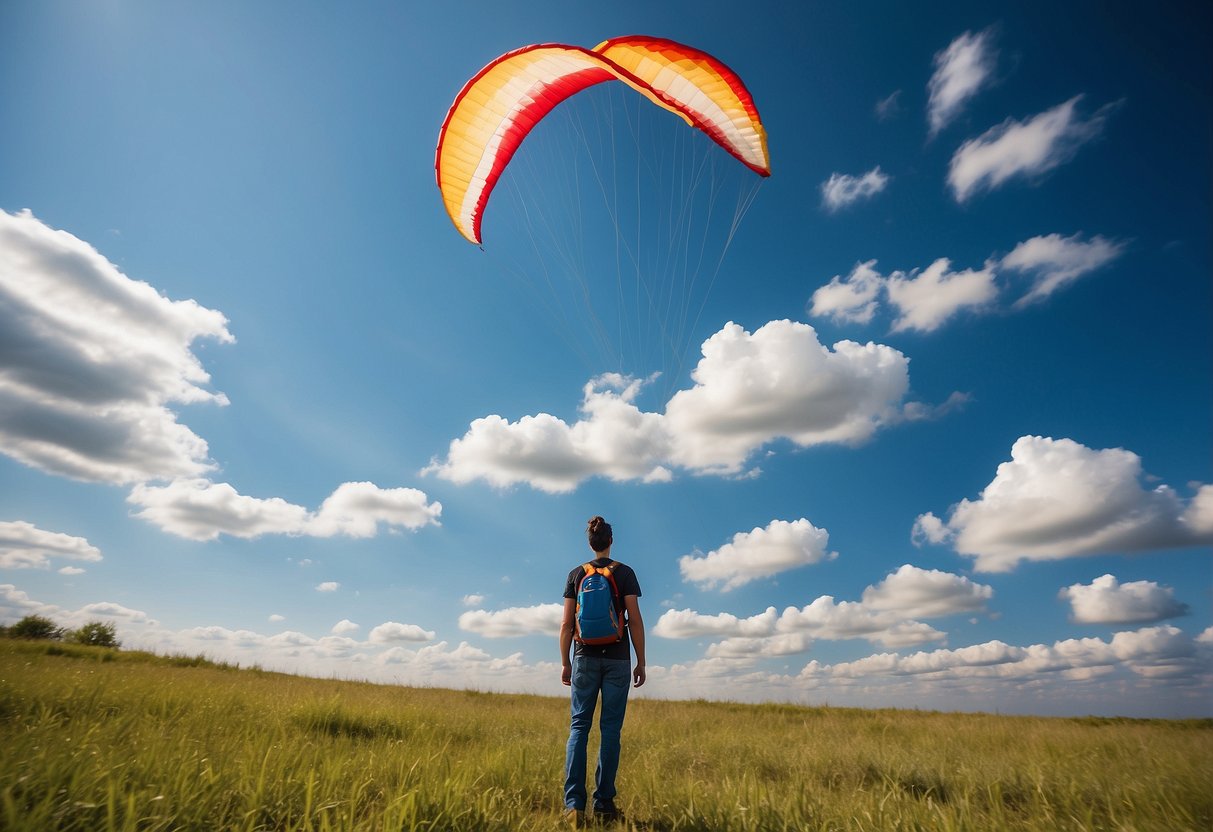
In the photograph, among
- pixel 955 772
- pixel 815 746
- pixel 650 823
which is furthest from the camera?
pixel 815 746

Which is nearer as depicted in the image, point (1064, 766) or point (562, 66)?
point (1064, 766)

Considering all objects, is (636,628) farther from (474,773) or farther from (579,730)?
(474,773)

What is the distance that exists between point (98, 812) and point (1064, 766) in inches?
364

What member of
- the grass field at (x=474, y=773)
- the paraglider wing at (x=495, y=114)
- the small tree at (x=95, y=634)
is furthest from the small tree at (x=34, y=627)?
the paraglider wing at (x=495, y=114)

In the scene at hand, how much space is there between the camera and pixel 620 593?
5.52 metres

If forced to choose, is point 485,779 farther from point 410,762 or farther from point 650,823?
point 650,823

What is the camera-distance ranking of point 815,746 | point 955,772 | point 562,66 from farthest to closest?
point 562,66
point 815,746
point 955,772

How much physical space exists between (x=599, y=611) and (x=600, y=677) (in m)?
0.64

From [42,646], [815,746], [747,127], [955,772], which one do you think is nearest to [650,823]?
[955,772]

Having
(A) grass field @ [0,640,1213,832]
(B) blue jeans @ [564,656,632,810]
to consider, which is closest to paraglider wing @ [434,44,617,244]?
(B) blue jeans @ [564,656,632,810]

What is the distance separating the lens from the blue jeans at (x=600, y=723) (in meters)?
5.04

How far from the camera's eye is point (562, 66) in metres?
9.70

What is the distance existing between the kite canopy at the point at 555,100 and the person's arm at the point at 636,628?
7.20 m

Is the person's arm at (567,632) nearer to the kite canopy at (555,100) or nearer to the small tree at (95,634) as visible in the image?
the kite canopy at (555,100)
